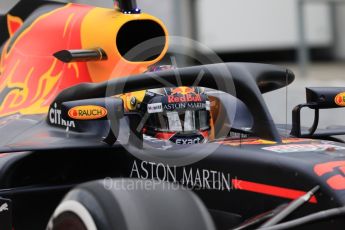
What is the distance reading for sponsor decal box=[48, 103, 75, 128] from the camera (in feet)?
14.2

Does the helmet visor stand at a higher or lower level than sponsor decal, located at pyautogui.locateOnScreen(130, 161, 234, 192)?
higher

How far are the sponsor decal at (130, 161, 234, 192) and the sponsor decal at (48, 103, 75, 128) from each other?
462mm

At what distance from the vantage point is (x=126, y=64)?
479cm

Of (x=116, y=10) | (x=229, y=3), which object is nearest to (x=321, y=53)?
(x=229, y=3)

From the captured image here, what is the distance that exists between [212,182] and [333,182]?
0.64 metres

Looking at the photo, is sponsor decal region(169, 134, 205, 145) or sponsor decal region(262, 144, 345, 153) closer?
sponsor decal region(262, 144, 345, 153)

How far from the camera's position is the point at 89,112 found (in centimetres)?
378

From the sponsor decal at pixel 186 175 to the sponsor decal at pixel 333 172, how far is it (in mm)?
451

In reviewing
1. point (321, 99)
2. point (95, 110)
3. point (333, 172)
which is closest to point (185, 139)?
point (95, 110)

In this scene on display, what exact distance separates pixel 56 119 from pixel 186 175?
898 millimetres

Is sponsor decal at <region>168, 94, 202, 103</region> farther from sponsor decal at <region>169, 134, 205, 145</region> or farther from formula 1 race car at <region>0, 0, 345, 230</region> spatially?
sponsor decal at <region>169, 134, 205, 145</region>

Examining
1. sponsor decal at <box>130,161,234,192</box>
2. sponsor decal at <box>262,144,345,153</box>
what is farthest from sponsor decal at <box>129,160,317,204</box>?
sponsor decal at <box>262,144,345,153</box>

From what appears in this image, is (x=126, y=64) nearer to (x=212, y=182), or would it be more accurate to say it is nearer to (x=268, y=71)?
(x=268, y=71)

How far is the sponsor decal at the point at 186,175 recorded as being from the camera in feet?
12.5
